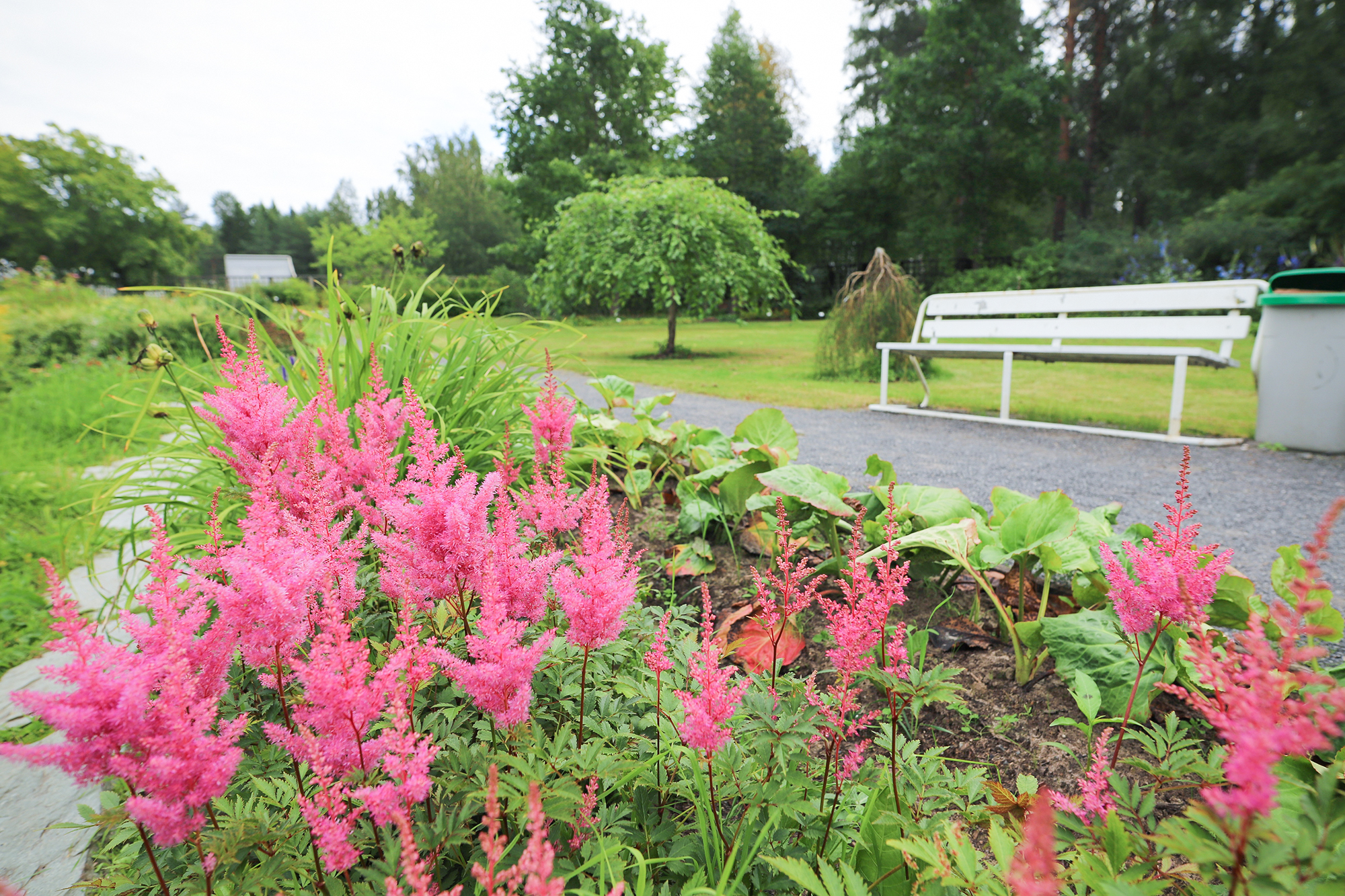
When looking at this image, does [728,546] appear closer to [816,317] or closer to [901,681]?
[901,681]

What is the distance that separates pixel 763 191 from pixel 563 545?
2676 cm

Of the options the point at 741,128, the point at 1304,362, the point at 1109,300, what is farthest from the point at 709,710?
the point at 741,128

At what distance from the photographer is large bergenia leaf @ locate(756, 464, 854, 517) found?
5.86 ft

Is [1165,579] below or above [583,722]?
above

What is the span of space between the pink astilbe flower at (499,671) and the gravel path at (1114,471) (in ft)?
8.52

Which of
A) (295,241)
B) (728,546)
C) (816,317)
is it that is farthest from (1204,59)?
(295,241)

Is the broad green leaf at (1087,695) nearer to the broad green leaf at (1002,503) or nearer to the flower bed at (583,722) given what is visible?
the flower bed at (583,722)

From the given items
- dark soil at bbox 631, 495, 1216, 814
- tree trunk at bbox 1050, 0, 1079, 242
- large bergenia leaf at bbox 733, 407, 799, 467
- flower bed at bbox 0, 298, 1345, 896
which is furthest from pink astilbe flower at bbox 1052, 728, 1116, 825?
tree trunk at bbox 1050, 0, 1079, 242

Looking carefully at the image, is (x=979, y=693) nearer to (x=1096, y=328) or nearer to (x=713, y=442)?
(x=713, y=442)

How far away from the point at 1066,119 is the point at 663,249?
17690 mm

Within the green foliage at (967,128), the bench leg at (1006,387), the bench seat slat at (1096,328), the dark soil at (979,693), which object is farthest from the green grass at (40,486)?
the green foliage at (967,128)

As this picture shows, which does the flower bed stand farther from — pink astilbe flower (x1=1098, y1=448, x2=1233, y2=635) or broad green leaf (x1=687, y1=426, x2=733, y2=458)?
broad green leaf (x1=687, y1=426, x2=733, y2=458)

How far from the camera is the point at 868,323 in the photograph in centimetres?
794

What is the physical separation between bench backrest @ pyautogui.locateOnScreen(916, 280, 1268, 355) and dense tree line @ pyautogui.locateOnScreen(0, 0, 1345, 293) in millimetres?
8195
